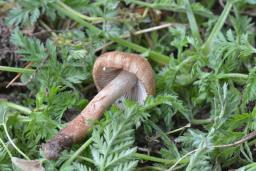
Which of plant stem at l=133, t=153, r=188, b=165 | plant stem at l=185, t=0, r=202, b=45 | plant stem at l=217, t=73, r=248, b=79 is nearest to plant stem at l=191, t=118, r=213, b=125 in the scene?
plant stem at l=217, t=73, r=248, b=79

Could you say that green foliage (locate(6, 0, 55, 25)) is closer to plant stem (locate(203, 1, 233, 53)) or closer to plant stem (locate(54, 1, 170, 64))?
plant stem (locate(54, 1, 170, 64))

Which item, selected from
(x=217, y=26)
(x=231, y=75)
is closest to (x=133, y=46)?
(x=217, y=26)

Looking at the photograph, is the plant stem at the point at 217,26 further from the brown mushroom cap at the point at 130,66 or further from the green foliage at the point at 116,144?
the green foliage at the point at 116,144

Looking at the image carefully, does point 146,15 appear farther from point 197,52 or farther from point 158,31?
point 197,52

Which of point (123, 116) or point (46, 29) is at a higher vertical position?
point (46, 29)

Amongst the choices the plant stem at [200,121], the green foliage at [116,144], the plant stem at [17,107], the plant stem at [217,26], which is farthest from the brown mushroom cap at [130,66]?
the plant stem at [217,26]

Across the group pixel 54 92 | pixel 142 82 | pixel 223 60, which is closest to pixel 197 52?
pixel 223 60

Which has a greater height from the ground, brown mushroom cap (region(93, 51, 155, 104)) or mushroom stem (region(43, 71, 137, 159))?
brown mushroom cap (region(93, 51, 155, 104))

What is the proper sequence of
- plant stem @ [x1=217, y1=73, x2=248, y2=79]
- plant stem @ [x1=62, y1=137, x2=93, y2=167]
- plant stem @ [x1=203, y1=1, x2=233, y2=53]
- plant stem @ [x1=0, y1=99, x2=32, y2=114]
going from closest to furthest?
plant stem @ [x1=62, y1=137, x2=93, y2=167] < plant stem @ [x1=217, y1=73, x2=248, y2=79] < plant stem @ [x1=0, y1=99, x2=32, y2=114] < plant stem @ [x1=203, y1=1, x2=233, y2=53]
